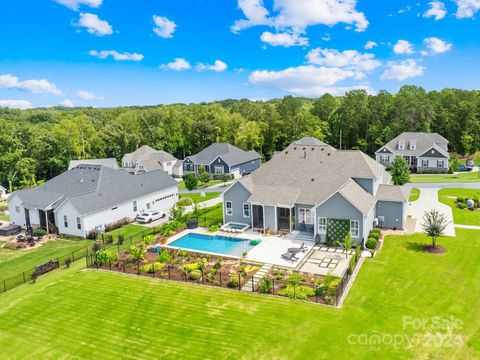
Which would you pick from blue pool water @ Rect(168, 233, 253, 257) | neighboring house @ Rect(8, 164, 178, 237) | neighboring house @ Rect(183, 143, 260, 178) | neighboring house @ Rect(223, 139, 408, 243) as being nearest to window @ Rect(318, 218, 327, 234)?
neighboring house @ Rect(223, 139, 408, 243)

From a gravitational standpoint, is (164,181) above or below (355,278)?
above

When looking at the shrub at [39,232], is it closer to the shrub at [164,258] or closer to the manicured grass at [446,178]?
the shrub at [164,258]

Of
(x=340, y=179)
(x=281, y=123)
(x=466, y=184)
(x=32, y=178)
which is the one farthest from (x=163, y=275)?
(x=281, y=123)

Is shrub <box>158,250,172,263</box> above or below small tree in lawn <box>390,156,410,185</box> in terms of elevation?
below

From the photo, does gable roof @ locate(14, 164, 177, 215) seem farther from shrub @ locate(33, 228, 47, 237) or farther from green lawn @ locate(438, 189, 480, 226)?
green lawn @ locate(438, 189, 480, 226)

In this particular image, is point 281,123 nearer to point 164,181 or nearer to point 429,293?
point 164,181

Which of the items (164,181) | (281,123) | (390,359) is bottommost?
(390,359)
